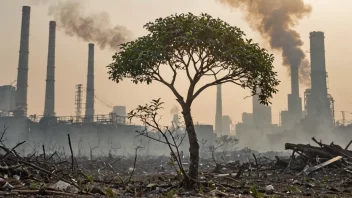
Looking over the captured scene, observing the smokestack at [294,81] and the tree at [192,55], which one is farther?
the smokestack at [294,81]

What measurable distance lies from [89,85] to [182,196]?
5292 centimetres

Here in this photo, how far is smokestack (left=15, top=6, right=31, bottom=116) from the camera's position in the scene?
50750 millimetres

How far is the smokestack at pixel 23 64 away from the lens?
1998 inches

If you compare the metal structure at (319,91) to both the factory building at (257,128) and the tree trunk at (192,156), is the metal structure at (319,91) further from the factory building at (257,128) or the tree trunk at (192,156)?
the tree trunk at (192,156)

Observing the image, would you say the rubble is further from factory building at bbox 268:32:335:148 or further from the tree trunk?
factory building at bbox 268:32:335:148

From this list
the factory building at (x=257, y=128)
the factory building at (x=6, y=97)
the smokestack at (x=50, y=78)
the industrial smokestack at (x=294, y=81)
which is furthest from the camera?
the factory building at (x=257, y=128)

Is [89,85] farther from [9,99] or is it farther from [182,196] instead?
[182,196]

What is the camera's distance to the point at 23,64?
50656mm

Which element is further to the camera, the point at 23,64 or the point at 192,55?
the point at 23,64

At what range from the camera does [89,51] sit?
5841 centimetres

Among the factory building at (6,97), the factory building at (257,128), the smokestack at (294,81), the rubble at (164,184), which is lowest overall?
the rubble at (164,184)

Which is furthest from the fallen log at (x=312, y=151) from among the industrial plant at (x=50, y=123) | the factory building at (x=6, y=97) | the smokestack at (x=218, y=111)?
the smokestack at (x=218, y=111)

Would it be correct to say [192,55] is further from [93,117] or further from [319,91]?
[319,91]

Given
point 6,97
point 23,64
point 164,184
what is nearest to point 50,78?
point 23,64
